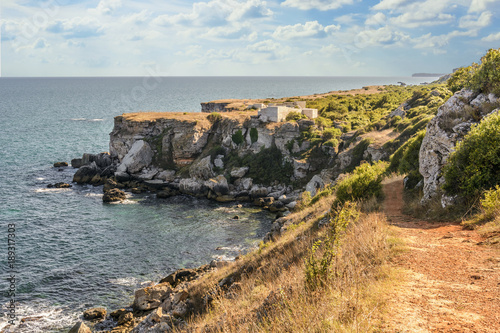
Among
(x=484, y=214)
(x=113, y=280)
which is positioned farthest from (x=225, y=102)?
(x=484, y=214)

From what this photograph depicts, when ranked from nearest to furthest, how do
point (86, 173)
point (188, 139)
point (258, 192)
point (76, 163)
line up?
point (258, 192) → point (86, 173) → point (188, 139) → point (76, 163)

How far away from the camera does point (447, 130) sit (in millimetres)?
13656

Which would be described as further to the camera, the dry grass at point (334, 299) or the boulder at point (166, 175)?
the boulder at point (166, 175)

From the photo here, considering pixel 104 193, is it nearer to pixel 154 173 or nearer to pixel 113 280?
pixel 154 173

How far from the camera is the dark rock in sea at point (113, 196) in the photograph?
41.7 m

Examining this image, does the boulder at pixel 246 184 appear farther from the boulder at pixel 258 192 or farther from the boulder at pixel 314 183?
the boulder at pixel 314 183

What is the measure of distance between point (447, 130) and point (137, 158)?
1788 inches

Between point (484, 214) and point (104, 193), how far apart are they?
138 feet

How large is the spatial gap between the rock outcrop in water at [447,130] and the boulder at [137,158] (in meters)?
43.9

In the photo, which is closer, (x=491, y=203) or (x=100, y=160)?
(x=491, y=203)

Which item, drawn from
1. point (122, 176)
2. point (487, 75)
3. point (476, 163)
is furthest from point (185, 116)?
point (476, 163)

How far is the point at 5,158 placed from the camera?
5791 centimetres

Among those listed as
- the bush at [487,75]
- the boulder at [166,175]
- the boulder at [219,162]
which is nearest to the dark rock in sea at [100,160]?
the boulder at [166,175]

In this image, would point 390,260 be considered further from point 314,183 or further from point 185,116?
point 185,116
